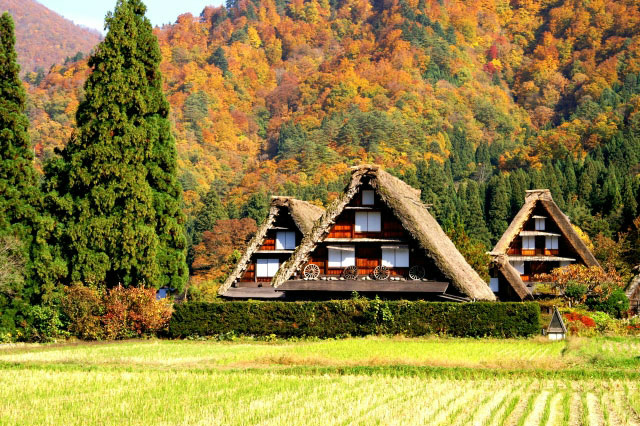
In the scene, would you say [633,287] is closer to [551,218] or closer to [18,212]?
[551,218]

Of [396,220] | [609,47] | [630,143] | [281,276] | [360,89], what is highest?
[609,47]

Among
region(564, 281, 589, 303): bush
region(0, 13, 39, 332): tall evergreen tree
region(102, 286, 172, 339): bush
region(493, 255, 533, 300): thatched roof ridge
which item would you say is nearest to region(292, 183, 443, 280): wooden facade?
region(102, 286, 172, 339): bush

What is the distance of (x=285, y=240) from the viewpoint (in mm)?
46500

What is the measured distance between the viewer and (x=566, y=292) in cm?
4722

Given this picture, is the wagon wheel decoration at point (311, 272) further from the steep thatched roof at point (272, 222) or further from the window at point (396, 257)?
the steep thatched roof at point (272, 222)

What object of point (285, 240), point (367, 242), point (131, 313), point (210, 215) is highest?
point (210, 215)

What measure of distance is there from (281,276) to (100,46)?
→ 1355 centimetres

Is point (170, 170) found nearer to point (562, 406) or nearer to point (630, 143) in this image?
point (562, 406)

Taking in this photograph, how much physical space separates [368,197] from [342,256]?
3.03 m

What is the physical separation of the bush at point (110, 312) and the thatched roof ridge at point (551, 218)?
27.8 meters

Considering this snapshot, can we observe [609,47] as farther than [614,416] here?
Yes

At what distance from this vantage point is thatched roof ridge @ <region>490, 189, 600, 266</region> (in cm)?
5728

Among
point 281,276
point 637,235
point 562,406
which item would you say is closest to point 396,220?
point 281,276

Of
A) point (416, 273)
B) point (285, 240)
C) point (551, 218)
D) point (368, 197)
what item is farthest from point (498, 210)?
point (416, 273)
